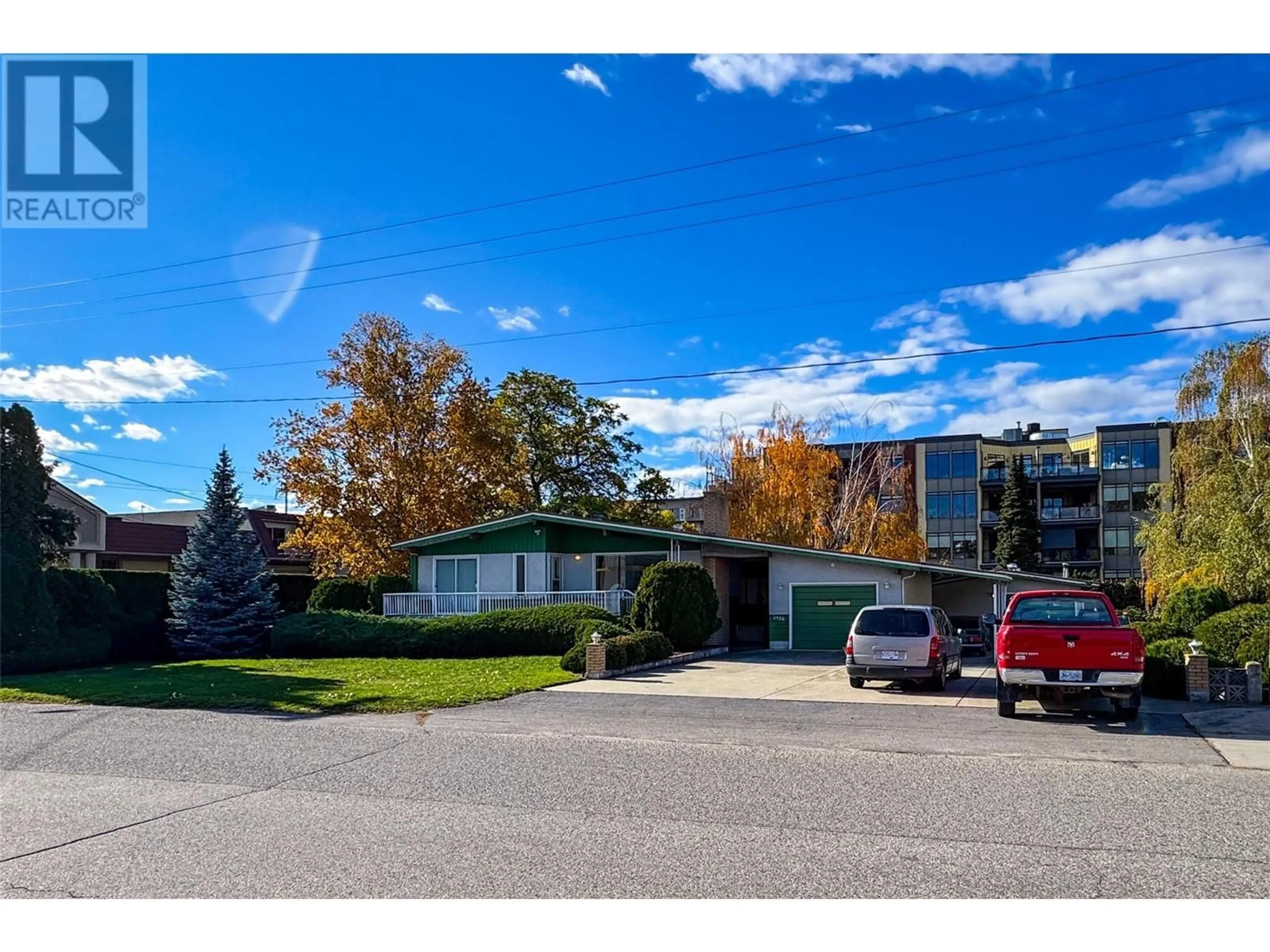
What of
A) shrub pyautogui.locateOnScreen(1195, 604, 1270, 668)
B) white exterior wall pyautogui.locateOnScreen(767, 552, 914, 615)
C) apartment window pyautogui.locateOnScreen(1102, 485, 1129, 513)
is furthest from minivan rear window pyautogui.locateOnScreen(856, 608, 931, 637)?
apartment window pyautogui.locateOnScreen(1102, 485, 1129, 513)

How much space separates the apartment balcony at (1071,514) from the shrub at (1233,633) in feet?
171

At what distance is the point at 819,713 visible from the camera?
14.7 meters

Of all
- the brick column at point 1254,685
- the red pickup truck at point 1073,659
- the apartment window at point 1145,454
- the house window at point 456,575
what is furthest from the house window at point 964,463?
the red pickup truck at point 1073,659

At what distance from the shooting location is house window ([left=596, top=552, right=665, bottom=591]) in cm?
3186

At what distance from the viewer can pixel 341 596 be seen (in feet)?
107

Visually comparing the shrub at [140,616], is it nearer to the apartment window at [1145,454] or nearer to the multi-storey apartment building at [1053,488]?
the multi-storey apartment building at [1053,488]

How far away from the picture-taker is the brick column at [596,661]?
19781 millimetres

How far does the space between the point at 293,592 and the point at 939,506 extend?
160ft

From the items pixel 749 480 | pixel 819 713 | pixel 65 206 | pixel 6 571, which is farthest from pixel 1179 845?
pixel 749 480

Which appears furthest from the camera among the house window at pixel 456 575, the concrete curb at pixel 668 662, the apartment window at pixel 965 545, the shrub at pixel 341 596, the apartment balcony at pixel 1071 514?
the apartment window at pixel 965 545

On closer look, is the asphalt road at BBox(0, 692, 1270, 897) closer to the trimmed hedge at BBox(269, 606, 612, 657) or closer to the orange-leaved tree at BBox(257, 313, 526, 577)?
the trimmed hedge at BBox(269, 606, 612, 657)

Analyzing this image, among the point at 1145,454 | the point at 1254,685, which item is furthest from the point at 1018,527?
the point at 1254,685

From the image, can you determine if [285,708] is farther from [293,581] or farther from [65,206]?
[293,581]

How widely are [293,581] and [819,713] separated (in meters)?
25.2
